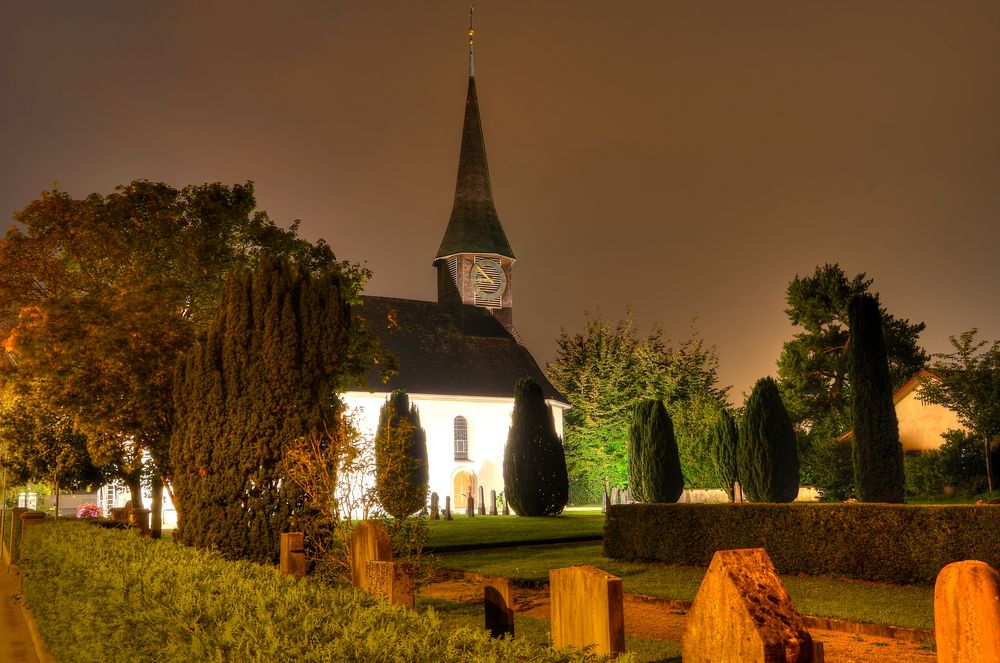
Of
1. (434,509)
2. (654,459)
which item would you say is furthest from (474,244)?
(654,459)

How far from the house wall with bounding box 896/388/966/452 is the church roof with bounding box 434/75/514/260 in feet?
92.3

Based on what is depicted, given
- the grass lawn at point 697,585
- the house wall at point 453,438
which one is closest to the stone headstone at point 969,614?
the grass lawn at point 697,585

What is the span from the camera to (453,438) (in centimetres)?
4781

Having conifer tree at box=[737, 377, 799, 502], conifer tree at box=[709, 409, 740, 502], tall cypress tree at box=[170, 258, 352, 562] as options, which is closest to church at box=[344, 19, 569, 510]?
conifer tree at box=[709, 409, 740, 502]

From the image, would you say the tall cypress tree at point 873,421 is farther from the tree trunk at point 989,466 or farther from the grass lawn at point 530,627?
the grass lawn at point 530,627

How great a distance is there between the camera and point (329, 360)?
40.7ft

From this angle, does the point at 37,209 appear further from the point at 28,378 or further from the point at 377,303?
the point at 377,303

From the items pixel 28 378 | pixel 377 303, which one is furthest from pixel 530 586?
pixel 377 303

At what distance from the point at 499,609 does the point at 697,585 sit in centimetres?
960

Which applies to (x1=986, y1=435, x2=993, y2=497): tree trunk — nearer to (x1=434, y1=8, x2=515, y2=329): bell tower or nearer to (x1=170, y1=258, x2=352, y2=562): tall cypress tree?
(x1=170, y1=258, x2=352, y2=562): tall cypress tree

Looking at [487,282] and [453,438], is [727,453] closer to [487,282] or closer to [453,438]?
[453,438]

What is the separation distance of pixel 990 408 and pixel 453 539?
20204 mm

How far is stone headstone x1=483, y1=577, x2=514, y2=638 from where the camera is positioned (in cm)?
475

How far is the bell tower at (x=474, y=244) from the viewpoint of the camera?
185ft
